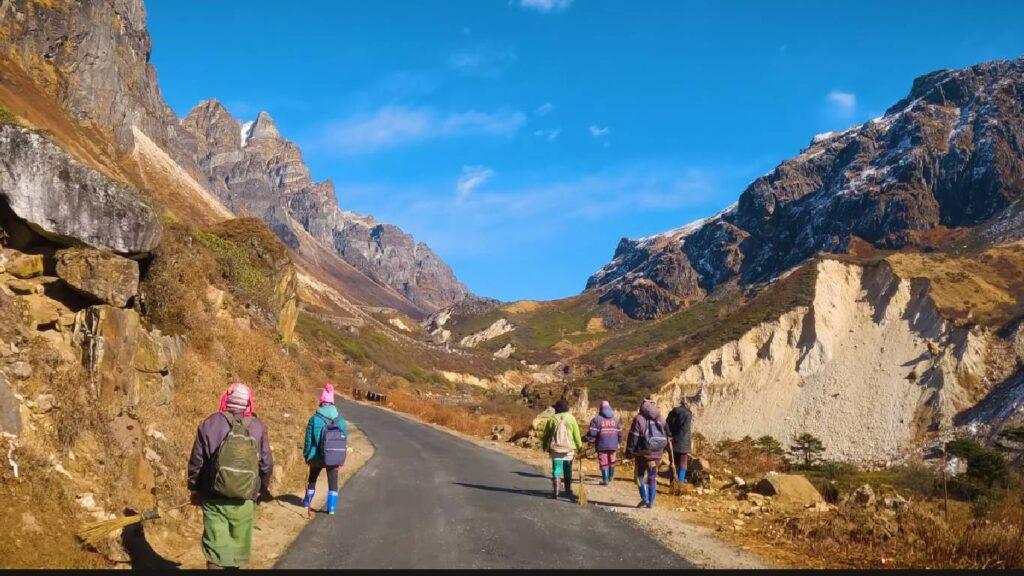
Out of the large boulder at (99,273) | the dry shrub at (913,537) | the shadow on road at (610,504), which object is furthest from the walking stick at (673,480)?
the large boulder at (99,273)

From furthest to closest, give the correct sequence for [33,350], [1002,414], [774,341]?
[774,341] → [1002,414] → [33,350]

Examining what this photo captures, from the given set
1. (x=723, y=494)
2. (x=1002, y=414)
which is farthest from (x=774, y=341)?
(x=723, y=494)

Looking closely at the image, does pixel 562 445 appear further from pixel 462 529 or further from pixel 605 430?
pixel 462 529

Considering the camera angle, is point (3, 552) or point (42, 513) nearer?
point (3, 552)

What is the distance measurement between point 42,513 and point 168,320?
771cm

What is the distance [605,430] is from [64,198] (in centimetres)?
1015

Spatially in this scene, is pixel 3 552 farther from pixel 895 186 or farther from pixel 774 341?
pixel 895 186

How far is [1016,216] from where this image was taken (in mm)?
109688

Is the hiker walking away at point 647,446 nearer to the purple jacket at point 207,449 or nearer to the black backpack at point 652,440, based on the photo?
the black backpack at point 652,440

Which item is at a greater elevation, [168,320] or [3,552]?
[168,320]

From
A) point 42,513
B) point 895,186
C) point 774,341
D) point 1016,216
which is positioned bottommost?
point 42,513

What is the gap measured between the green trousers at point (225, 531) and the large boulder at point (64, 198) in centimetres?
575

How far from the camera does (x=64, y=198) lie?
9.43 m

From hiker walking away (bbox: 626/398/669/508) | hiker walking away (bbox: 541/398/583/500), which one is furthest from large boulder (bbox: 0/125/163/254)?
hiker walking away (bbox: 626/398/669/508)
